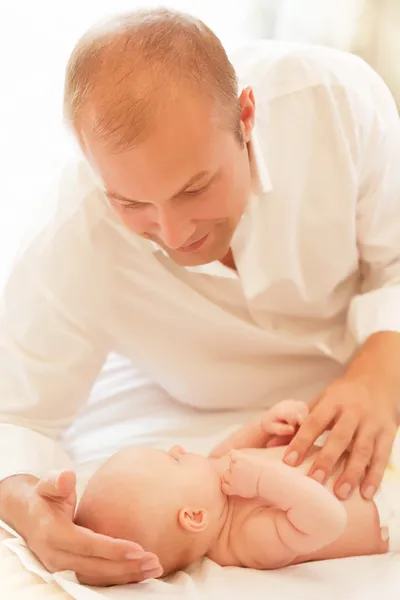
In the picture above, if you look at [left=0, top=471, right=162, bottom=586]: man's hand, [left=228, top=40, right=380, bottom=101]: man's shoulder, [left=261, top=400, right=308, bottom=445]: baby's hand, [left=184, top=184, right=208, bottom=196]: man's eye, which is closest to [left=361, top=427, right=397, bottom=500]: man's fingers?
[left=261, top=400, right=308, bottom=445]: baby's hand

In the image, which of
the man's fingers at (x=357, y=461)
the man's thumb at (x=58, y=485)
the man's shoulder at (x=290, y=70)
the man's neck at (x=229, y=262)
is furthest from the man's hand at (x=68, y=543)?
the man's shoulder at (x=290, y=70)

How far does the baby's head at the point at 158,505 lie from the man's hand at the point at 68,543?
0.14 feet

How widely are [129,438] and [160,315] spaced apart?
256mm

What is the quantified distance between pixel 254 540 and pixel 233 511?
66 mm

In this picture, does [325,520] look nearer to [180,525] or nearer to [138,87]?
[180,525]

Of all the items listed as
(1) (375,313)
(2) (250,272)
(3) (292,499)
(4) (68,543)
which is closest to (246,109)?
(2) (250,272)

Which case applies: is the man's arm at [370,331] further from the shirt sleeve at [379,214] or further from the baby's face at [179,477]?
the baby's face at [179,477]

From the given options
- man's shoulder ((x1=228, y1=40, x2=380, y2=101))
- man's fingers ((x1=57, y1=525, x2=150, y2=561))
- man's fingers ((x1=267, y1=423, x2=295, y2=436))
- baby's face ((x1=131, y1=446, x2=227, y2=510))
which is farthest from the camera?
man's shoulder ((x1=228, y1=40, x2=380, y2=101))

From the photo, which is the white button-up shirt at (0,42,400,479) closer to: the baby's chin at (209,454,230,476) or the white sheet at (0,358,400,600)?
the white sheet at (0,358,400,600)

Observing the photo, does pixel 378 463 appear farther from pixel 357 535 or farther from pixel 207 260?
pixel 207 260

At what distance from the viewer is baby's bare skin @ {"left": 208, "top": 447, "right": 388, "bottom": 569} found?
119 cm

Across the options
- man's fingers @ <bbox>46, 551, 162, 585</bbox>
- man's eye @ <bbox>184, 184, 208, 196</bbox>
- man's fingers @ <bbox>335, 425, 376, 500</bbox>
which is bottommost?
man's fingers @ <bbox>46, 551, 162, 585</bbox>

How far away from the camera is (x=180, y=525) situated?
3.80 feet

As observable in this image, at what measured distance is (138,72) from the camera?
3.53ft
